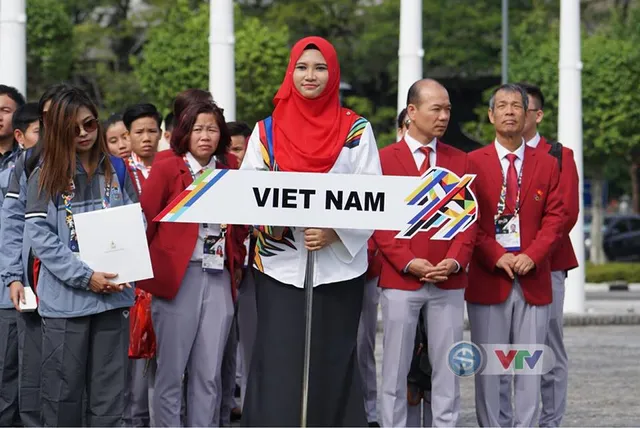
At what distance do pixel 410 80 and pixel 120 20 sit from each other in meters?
38.4

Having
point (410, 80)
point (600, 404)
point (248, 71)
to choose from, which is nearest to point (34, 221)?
point (600, 404)

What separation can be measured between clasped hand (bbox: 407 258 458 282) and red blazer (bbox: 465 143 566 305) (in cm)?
46

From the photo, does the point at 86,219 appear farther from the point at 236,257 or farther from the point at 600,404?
the point at 600,404

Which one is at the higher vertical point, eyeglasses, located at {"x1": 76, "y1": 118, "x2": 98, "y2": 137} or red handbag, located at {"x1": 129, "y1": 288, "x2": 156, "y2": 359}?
eyeglasses, located at {"x1": 76, "y1": 118, "x2": 98, "y2": 137}

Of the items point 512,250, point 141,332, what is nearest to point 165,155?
point 141,332

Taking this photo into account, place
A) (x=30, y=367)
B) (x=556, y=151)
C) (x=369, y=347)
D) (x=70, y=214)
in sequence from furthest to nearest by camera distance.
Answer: (x=369, y=347) → (x=556, y=151) → (x=30, y=367) → (x=70, y=214)

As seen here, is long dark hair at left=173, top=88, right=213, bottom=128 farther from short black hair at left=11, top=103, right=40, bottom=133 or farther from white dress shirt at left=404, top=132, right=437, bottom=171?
white dress shirt at left=404, top=132, right=437, bottom=171

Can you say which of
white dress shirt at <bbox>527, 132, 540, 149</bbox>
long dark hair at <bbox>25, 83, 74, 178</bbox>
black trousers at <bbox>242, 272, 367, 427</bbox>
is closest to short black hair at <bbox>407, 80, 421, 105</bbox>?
white dress shirt at <bbox>527, 132, 540, 149</bbox>

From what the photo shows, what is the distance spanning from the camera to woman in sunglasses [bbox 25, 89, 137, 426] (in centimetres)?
792

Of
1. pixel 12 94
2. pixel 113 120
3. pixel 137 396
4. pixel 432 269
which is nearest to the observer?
pixel 432 269

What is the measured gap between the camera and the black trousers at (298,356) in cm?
783

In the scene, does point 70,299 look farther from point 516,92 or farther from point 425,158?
point 516,92

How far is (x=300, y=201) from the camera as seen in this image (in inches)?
283

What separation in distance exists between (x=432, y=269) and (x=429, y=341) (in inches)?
20.4
